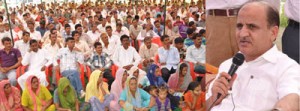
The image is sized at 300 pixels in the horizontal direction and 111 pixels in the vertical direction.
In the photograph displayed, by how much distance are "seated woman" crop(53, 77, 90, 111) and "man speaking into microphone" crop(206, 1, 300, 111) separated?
151 centimetres

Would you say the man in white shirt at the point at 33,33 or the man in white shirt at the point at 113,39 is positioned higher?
the man in white shirt at the point at 33,33

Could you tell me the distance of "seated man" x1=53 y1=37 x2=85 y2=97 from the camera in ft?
7.77

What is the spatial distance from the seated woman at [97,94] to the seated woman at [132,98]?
13 cm

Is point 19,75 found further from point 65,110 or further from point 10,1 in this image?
point 10,1

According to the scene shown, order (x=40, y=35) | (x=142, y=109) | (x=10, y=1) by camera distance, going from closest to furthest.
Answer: (x=142, y=109)
(x=40, y=35)
(x=10, y=1)

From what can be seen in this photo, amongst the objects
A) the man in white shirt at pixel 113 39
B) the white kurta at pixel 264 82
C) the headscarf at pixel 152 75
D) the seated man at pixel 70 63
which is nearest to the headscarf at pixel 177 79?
the headscarf at pixel 152 75

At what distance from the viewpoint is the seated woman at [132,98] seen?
198 centimetres

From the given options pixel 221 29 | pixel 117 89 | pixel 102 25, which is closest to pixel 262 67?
pixel 221 29

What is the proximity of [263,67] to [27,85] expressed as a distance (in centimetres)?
170

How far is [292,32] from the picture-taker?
33.9 inches

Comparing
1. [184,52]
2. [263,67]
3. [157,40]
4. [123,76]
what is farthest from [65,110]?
[263,67]

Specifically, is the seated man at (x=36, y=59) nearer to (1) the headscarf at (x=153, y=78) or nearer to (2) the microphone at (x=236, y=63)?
(1) the headscarf at (x=153, y=78)

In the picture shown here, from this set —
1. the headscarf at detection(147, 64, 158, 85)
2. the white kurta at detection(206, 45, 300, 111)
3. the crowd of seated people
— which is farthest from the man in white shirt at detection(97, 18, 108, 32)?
the white kurta at detection(206, 45, 300, 111)

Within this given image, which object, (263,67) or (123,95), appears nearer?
(263,67)
